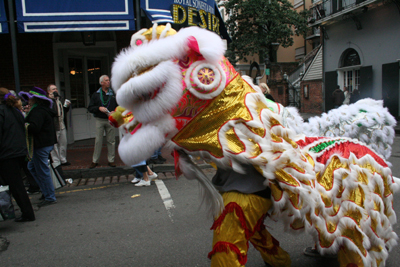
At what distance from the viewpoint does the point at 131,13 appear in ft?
23.4

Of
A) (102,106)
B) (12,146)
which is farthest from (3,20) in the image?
(12,146)

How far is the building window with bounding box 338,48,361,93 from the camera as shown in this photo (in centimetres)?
1644

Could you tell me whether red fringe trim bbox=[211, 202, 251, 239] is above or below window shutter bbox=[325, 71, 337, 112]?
below

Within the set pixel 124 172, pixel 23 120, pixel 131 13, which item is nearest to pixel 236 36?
pixel 131 13

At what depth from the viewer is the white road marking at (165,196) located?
175 inches

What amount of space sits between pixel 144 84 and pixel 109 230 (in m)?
2.70

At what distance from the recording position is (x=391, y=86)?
1408 centimetres

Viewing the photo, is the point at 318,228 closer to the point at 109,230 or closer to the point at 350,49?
the point at 109,230

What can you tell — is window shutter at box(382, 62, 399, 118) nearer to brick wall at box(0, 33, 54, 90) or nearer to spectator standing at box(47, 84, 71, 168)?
spectator standing at box(47, 84, 71, 168)

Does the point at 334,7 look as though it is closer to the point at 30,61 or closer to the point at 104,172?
the point at 30,61

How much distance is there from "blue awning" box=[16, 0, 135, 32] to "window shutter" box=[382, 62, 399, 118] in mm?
11823

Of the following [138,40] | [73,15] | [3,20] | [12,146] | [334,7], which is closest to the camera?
[138,40]

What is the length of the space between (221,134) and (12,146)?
3.34 metres

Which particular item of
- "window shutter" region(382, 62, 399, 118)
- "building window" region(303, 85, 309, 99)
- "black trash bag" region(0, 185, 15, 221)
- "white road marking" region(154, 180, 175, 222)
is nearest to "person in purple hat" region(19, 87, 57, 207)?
"black trash bag" region(0, 185, 15, 221)
